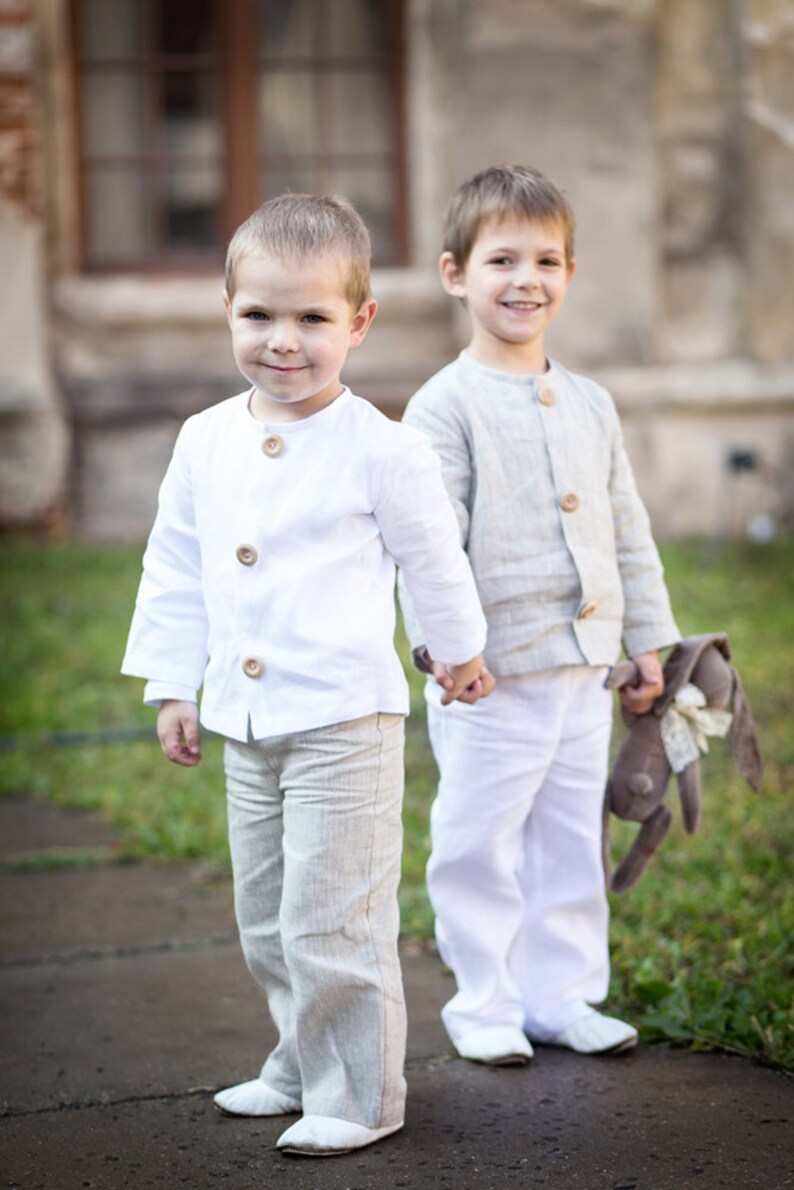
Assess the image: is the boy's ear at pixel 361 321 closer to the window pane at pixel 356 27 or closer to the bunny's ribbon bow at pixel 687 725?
the bunny's ribbon bow at pixel 687 725

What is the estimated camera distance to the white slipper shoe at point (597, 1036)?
2.95 m

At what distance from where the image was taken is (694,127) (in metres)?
9.15

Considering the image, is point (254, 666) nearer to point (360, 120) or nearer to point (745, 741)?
point (745, 741)

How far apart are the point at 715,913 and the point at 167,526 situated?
1689 millimetres

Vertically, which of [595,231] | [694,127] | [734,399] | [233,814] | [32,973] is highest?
[694,127]

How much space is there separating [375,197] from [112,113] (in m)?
1.59

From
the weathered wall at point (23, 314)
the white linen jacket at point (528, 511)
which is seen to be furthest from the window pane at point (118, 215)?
the white linen jacket at point (528, 511)

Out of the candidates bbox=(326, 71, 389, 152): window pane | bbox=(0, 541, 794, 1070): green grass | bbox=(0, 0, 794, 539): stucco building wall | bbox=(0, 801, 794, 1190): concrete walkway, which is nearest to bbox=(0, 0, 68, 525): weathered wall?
bbox=(0, 0, 794, 539): stucco building wall

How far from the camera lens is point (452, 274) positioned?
303 cm

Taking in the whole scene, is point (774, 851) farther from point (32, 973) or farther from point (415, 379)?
point (415, 379)

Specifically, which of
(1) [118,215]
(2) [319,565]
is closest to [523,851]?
(2) [319,565]


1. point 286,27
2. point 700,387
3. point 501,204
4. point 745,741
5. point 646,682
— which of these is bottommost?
point 745,741

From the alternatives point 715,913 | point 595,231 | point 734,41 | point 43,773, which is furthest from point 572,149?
point 715,913

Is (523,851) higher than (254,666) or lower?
lower
